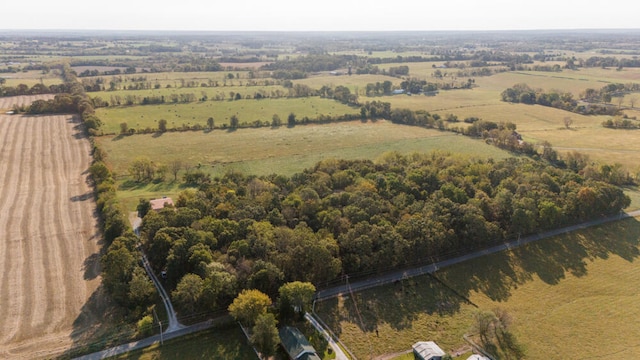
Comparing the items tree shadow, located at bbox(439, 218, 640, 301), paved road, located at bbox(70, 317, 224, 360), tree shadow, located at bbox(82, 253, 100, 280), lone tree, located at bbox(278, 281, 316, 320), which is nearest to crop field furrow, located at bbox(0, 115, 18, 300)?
tree shadow, located at bbox(82, 253, 100, 280)

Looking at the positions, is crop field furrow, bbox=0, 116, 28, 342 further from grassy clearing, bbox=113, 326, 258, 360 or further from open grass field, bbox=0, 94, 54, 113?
open grass field, bbox=0, 94, 54, 113

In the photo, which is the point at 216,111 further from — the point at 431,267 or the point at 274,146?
the point at 431,267

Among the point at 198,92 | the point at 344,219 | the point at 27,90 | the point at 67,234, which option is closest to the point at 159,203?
the point at 67,234

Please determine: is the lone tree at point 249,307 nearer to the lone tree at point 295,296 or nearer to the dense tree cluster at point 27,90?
the lone tree at point 295,296

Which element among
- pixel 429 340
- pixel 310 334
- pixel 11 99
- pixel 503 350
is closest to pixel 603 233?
pixel 503 350

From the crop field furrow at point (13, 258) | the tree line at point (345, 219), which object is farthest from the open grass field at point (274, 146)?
the tree line at point (345, 219)

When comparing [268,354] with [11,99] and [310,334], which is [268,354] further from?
[11,99]
